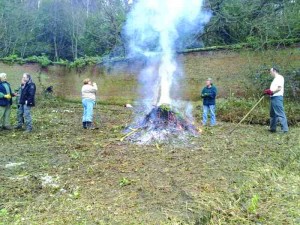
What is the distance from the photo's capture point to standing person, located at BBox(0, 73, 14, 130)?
10.0 meters

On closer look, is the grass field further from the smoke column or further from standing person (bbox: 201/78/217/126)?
the smoke column

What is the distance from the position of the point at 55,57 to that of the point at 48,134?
56.2 ft

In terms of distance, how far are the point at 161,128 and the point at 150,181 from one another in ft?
10.6

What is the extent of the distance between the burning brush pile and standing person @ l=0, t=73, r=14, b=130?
3.50m

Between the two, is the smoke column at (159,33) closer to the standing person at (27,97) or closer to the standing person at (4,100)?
the standing person at (27,97)

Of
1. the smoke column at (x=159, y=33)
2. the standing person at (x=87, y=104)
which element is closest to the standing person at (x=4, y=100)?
the standing person at (x=87, y=104)

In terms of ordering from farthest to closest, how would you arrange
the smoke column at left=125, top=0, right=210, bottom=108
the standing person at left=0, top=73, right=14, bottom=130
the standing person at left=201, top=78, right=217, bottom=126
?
the standing person at left=201, top=78, right=217, bottom=126 → the smoke column at left=125, top=0, right=210, bottom=108 → the standing person at left=0, top=73, right=14, bottom=130

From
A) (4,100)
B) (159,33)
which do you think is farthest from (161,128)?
(159,33)

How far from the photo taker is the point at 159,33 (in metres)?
13.3

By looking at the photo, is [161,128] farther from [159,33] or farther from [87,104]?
[159,33]

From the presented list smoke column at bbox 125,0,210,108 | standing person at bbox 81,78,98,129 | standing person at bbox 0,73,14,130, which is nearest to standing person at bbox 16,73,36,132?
standing person at bbox 0,73,14,130

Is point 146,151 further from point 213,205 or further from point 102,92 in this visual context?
point 102,92

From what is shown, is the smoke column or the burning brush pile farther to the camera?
the smoke column

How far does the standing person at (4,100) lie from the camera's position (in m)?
10.0
